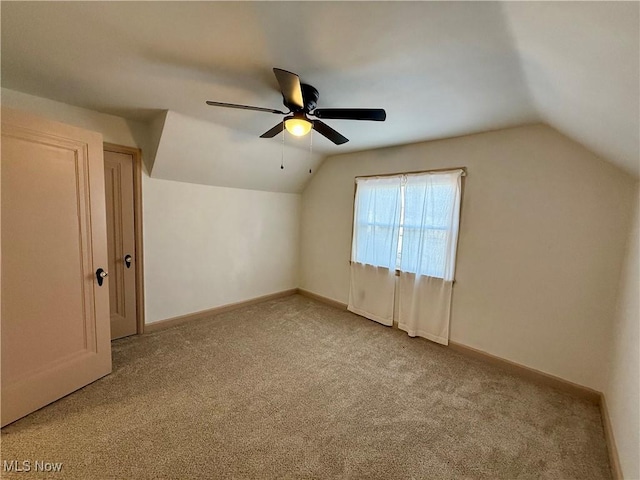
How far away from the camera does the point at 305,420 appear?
1.96 meters

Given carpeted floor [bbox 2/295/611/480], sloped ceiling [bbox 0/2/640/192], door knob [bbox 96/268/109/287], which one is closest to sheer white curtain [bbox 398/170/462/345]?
carpeted floor [bbox 2/295/611/480]

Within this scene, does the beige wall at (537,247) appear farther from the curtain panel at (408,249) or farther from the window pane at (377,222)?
the window pane at (377,222)

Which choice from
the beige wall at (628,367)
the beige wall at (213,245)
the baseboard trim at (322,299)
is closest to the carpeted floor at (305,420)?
the beige wall at (628,367)

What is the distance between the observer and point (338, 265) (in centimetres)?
438

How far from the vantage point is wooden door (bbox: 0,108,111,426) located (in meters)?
1.80

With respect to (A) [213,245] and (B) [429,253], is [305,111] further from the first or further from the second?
(A) [213,245]

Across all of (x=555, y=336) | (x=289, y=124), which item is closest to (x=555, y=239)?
(x=555, y=336)

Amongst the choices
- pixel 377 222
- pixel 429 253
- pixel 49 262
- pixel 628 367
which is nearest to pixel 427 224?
pixel 429 253

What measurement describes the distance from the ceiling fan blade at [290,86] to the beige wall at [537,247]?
2.10 meters

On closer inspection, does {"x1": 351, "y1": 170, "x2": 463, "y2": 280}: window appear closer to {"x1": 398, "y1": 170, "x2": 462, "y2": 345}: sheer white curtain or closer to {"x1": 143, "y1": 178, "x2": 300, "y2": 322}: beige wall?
{"x1": 398, "y1": 170, "x2": 462, "y2": 345}: sheer white curtain

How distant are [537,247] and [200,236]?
3907 millimetres

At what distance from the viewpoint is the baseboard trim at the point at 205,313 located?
3332 millimetres

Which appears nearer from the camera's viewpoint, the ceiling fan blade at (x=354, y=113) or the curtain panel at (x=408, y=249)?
the ceiling fan blade at (x=354, y=113)

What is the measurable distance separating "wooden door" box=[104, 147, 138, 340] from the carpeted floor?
29 centimetres
